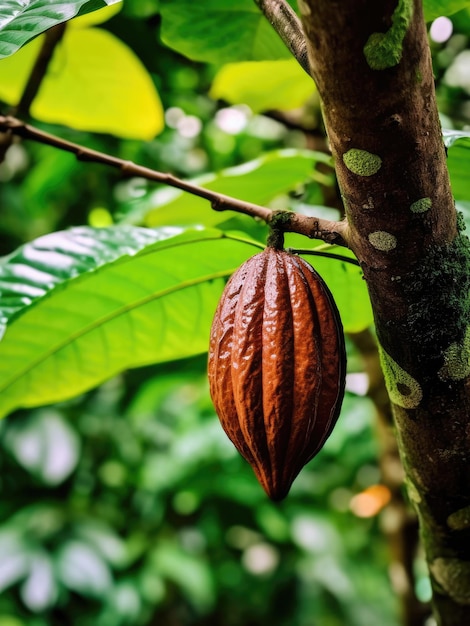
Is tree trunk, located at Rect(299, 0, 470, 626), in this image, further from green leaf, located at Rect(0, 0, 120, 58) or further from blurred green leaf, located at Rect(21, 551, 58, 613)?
blurred green leaf, located at Rect(21, 551, 58, 613)

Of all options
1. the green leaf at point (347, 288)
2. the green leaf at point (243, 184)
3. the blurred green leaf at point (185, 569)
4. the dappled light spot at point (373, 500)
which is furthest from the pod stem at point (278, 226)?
the blurred green leaf at point (185, 569)

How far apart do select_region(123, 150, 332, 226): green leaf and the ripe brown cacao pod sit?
504 millimetres

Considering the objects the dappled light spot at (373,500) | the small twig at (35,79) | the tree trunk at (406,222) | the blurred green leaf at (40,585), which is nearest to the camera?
the tree trunk at (406,222)

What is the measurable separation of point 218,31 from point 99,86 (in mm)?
386

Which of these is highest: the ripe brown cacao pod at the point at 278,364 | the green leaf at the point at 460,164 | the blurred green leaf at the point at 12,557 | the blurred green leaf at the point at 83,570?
the green leaf at the point at 460,164

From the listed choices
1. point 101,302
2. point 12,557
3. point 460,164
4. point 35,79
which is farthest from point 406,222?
point 12,557

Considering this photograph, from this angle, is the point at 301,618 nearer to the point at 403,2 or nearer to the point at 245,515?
the point at 245,515

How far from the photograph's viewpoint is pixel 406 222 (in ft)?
1.35

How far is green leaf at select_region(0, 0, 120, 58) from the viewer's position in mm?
488

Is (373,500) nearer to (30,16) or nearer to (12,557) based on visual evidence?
(12,557)

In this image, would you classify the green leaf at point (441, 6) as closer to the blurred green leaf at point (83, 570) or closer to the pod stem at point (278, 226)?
the pod stem at point (278, 226)

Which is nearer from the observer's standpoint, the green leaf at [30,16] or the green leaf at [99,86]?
the green leaf at [30,16]

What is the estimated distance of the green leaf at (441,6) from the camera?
652 millimetres

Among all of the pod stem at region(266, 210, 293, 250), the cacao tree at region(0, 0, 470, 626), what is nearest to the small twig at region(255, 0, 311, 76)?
the cacao tree at region(0, 0, 470, 626)
